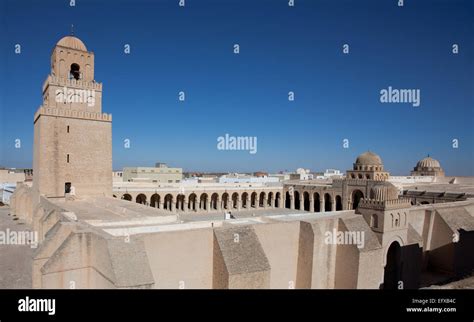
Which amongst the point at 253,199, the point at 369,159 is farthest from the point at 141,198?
the point at 369,159

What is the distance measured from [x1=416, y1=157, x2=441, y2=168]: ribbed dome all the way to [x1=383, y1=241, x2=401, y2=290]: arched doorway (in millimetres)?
39583

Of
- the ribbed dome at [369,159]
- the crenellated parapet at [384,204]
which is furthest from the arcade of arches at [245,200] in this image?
the crenellated parapet at [384,204]

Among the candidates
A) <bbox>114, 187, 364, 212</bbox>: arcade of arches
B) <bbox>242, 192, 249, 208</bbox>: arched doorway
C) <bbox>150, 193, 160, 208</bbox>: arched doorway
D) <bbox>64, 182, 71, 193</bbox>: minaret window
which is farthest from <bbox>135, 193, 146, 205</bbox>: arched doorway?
<bbox>242, 192, 249, 208</bbox>: arched doorway

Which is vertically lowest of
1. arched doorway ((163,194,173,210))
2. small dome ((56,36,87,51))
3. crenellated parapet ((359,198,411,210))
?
arched doorway ((163,194,173,210))

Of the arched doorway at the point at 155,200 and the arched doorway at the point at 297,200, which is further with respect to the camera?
the arched doorway at the point at 297,200

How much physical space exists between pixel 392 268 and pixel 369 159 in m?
21.1

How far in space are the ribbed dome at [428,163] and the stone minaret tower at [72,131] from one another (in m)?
46.3

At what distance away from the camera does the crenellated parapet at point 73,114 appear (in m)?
17.3

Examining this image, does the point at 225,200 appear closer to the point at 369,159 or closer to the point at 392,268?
the point at 369,159

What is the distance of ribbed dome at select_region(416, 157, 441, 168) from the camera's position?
1893 inches
